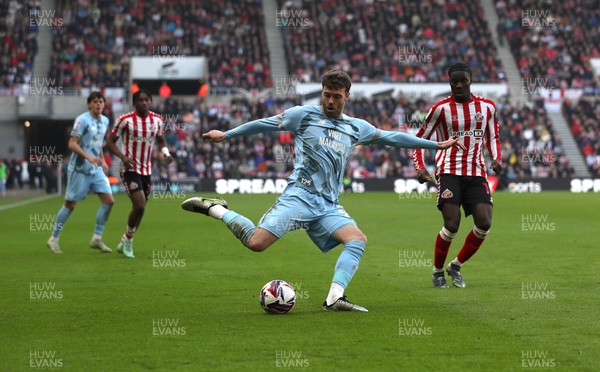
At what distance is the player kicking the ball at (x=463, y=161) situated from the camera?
10930 millimetres

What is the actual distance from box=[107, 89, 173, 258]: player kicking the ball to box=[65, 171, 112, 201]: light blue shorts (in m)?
1.12

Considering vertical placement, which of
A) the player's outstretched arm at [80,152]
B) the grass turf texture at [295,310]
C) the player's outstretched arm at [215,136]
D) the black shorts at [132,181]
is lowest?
the grass turf texture at [295,310]

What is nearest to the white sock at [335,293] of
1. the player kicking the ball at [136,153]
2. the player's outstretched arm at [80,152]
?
the player kicking the ball at [136,153]

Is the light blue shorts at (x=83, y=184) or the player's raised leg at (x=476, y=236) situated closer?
the player's raised leg at (x=476, y=236)

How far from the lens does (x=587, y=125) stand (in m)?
51.3

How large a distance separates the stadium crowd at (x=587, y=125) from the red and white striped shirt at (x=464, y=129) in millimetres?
39456

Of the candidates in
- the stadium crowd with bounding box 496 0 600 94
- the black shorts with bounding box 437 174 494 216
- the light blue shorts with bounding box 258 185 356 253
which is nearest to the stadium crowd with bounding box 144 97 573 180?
the stadium crowd with bounding box 496 0 600 94

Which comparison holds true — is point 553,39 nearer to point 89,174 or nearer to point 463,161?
point 89,174

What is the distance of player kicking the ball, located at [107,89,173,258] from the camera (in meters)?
15.1

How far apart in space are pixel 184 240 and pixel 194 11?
38.4m

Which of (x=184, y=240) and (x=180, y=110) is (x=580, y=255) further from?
(x=180, y=110)

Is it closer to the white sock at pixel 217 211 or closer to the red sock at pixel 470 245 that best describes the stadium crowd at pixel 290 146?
the red sock at pixel 470 245

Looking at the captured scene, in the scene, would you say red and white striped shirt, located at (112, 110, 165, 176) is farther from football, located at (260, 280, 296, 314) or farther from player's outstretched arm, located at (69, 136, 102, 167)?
football, located at (260, 280, 296, 314)

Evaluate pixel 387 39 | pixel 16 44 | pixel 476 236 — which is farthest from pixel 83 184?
pixel 387 39
